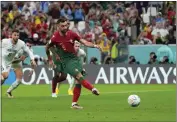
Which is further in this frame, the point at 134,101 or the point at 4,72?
the point at 4,72

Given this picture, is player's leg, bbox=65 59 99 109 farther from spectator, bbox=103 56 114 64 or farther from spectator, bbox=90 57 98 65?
spectator, bbox=103 56 114 64

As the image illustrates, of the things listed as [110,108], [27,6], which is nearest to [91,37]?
[27,6]

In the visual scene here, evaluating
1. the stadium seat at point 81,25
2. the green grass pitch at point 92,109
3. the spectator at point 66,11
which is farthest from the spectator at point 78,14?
the green grass pitch at point 92,109

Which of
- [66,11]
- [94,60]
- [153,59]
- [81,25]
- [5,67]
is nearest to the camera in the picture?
[5,67]

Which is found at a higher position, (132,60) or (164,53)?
(164,53)

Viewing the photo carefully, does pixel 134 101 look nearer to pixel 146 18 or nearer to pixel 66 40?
pixel 66 40

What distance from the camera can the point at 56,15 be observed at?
35531 millimetres

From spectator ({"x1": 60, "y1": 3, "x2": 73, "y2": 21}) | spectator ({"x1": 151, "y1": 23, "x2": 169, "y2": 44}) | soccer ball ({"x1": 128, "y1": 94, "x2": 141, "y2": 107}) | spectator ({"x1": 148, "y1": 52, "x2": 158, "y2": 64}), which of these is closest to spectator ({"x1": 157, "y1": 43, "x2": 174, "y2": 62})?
spectator ({"x1": 148, "y1": 52, "x2": 158, "y2": 64})

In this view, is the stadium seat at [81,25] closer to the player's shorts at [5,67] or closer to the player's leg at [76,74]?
the player's shorts at [5,67]

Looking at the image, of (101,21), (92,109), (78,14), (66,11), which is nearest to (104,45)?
(101,21)

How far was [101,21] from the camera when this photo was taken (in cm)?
3525

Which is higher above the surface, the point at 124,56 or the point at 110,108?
the point at 110,108

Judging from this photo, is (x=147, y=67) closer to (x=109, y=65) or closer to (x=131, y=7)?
(x=109, y=65)

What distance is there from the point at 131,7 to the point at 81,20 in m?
2.62
